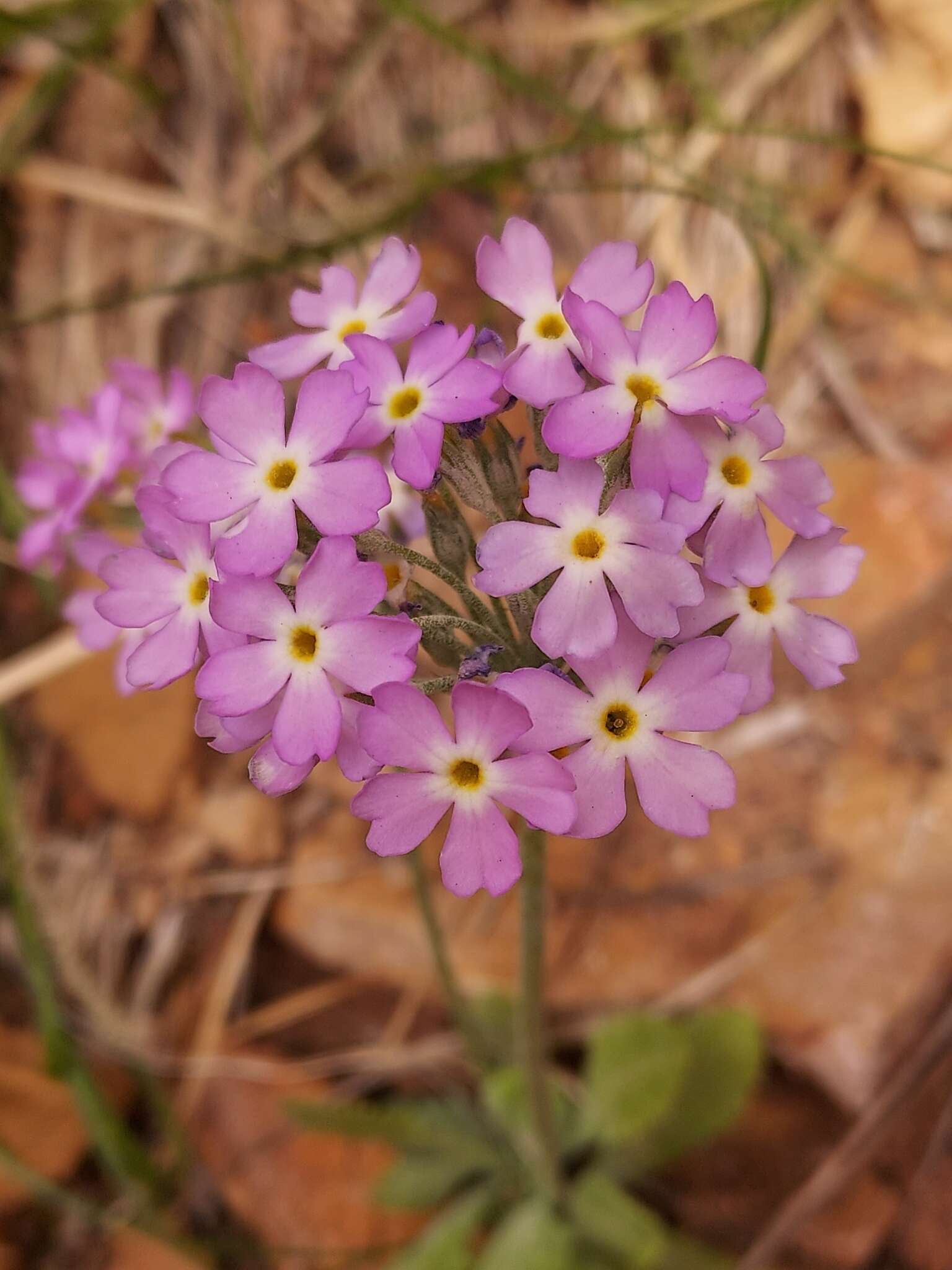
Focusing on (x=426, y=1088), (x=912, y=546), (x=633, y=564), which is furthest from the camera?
(x=912, y=546)

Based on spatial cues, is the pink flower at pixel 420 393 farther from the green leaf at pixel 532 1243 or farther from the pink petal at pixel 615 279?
the green leaf at pixel 532 1243

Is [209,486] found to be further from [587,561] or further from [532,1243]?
[532,1243]

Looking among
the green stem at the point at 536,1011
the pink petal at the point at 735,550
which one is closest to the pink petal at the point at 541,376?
the pink petal at the point at 735,550

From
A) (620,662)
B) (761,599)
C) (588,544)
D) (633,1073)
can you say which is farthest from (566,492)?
(633,1073)

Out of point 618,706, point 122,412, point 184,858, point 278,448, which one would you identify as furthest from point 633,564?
point 184,858

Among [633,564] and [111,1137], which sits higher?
[633,564]

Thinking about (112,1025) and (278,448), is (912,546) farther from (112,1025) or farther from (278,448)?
(112,1025)
